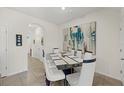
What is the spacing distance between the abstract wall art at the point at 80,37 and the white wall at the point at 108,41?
218 millimetres

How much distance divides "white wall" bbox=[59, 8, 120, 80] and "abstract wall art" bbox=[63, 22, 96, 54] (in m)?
0.22

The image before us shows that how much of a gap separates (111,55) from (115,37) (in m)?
0.55

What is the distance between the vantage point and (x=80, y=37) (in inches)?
203

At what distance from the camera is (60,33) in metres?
6.84

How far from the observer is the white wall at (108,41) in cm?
367

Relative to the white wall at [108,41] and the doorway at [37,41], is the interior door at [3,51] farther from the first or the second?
the white wall at [108,41]

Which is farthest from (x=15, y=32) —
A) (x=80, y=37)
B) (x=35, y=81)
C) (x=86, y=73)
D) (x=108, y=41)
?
(x=86, y=73)

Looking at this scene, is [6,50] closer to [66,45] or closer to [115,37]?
[66,45]

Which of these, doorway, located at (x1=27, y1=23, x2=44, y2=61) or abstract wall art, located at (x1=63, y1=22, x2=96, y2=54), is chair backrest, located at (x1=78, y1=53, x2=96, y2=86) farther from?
doorway, located at (x1=27, y1=23, x2=44, y2=61)

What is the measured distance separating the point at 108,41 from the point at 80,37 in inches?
56.1

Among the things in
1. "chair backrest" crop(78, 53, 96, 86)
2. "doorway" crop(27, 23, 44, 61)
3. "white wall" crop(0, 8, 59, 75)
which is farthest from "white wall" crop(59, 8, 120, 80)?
"doorway" crop(27, 23, 44, 61)

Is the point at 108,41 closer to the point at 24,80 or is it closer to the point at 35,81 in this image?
the point at 35,81
